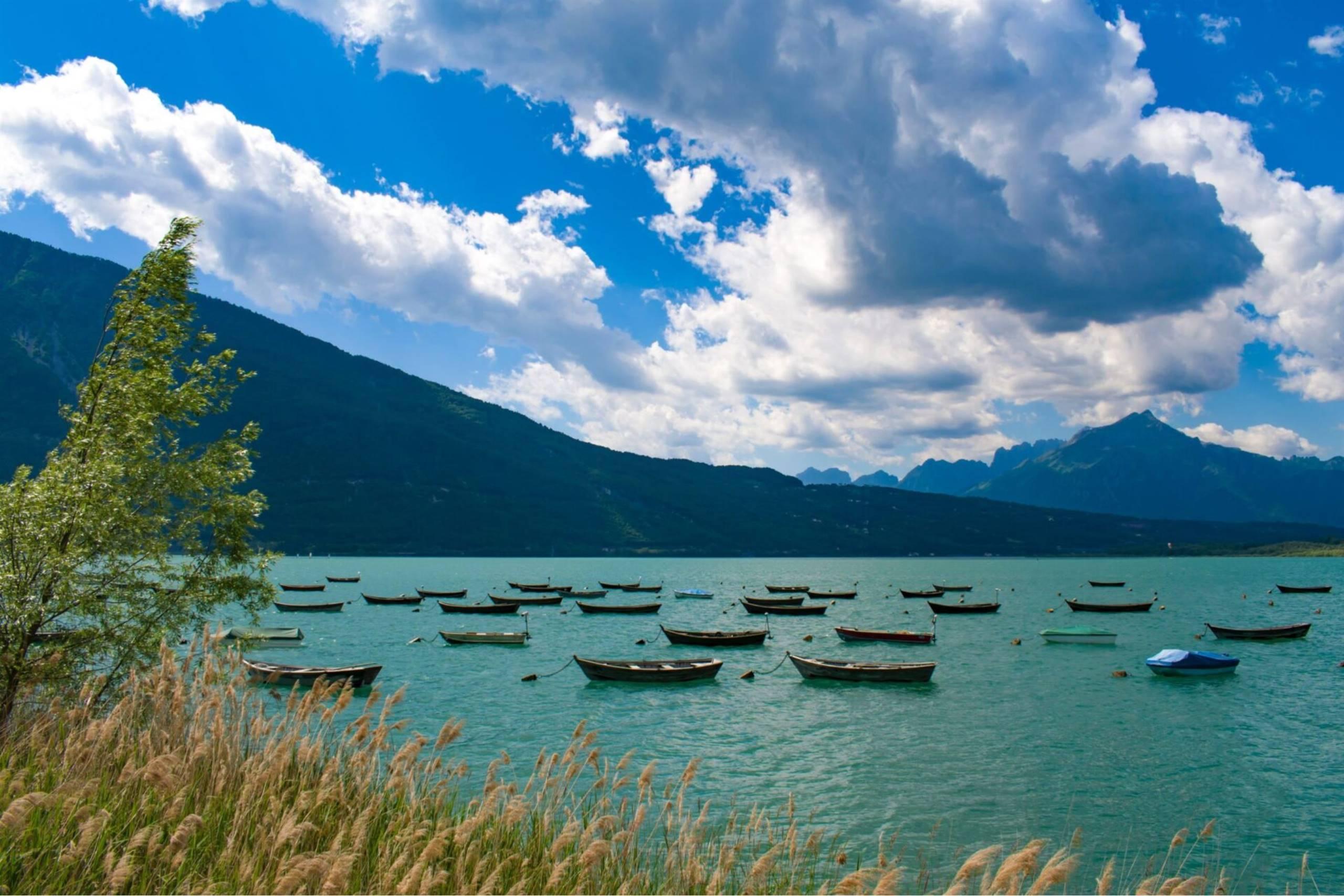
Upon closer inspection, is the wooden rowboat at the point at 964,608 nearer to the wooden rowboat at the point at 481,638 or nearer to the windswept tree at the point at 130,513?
the wooden rowboat at the point at 481,638

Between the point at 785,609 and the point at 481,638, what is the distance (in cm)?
3856

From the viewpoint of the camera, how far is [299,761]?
40.1 ft

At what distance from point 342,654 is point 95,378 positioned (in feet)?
144

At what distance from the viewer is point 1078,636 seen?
210 feet

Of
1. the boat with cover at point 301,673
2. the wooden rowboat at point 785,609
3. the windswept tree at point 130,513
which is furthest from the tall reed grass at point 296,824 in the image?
the wooden rowboat at point 785,609

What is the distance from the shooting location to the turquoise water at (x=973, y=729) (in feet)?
72.1

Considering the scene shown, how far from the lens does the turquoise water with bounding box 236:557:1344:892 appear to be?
865 inches

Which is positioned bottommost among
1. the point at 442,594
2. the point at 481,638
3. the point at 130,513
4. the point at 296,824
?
the point at 442,594

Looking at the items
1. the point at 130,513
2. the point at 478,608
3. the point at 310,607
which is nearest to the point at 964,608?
the point at 478,608

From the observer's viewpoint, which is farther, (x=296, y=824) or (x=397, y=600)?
(x=397, y=600)

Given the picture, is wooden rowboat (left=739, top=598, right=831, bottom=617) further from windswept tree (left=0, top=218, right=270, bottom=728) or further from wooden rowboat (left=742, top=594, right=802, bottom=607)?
windswept tree (left=0, top=218, right=270, bottom=728)

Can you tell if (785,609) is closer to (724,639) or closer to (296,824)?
(724,639)

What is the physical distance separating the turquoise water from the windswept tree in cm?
1366

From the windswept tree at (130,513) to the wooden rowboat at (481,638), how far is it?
4326cm
